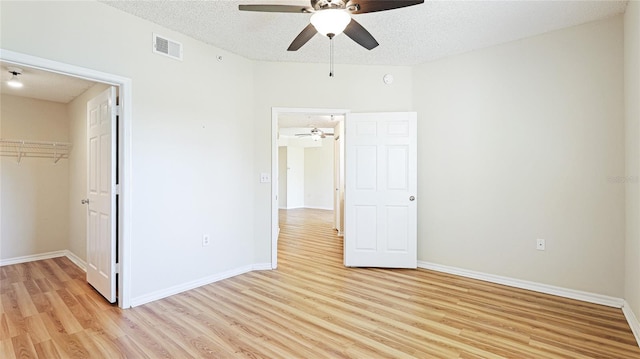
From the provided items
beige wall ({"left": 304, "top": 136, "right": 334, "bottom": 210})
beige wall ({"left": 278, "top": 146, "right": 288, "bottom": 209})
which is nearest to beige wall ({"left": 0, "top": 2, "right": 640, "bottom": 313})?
beige wall ({"left": 304, "top": 136, "right": 334, "bottom": 210})

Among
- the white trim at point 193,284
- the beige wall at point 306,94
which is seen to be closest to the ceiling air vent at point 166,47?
the beige wall at point 306,94

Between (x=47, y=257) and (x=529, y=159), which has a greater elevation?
(x=529, y=159)

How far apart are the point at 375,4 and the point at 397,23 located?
968mm

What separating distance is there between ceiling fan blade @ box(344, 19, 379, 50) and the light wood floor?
2373mm

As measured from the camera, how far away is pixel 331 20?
2080 mm

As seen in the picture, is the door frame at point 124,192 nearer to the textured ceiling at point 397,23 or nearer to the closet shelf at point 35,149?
the textured ceiling at point 397,23

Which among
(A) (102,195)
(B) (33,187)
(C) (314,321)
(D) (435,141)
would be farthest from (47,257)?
(D) (435,141)

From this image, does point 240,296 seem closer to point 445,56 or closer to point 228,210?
point 228,210

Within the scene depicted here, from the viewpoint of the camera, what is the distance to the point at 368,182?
4.04m

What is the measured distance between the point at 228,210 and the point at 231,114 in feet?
3.88

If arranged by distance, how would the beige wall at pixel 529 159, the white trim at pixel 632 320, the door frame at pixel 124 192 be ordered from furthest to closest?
the beige wall at pixel 529 159, the door frame at pixel 124 192, the white trim at pixel 632 320

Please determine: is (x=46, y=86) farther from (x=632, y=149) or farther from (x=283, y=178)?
(x=283, y=178)

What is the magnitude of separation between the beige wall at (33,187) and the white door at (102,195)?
198cm

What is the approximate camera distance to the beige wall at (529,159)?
114 inches
